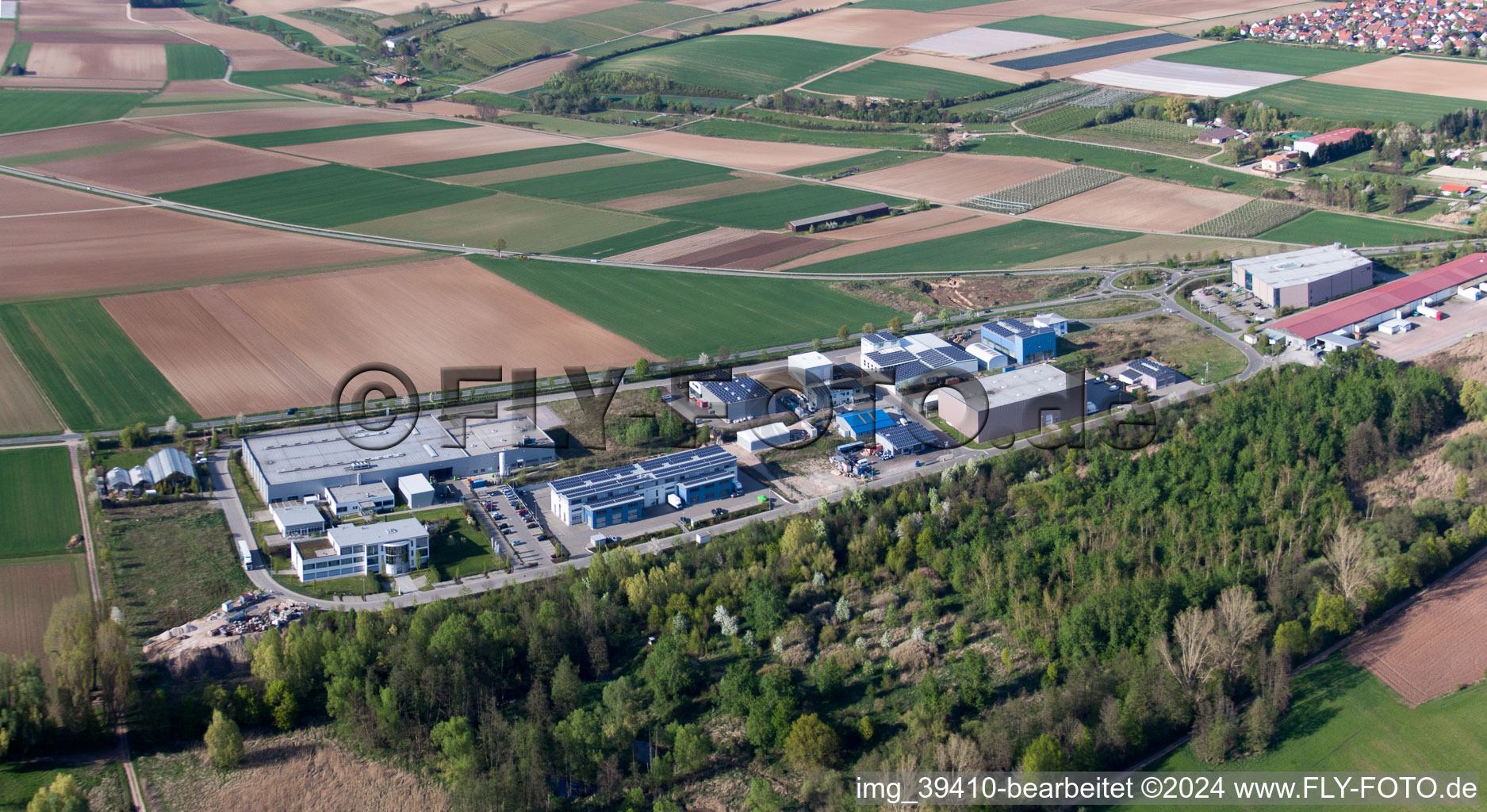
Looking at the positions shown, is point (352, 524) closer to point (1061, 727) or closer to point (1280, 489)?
point (1061, 727)

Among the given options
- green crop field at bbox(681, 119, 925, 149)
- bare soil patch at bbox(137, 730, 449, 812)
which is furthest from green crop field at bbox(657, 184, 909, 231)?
bare soil patch at bbox(137, 730, 449, 812)

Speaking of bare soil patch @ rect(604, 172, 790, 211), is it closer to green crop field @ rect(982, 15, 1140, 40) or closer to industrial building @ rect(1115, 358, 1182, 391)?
industrial building @ rect(1115, 358, 1182, 391)

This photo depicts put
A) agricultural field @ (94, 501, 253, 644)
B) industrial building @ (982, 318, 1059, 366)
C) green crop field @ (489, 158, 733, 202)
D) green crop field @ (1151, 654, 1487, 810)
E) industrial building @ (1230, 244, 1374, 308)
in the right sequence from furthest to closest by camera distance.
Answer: green crop field @ (489, 158, 733, 202) → industrial building @ (1230, 244, 1374, 308) → industrial building @ (982, 318, 1059, 366) → agricultural field @ (94, 501, 253, 644) → green crop field @ (1151, 654, 1487, 810)

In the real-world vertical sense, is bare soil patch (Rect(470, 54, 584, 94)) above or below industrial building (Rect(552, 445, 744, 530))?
above

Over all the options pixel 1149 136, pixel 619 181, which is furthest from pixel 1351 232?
pixel 619 181

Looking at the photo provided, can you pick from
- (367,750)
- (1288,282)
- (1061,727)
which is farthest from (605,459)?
(1288,282)
